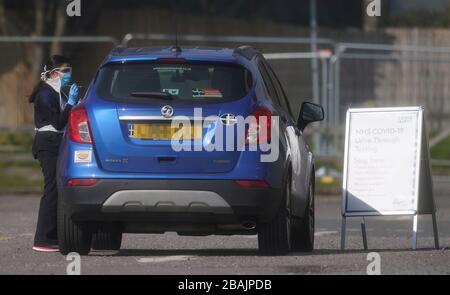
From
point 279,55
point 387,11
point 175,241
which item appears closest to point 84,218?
point 175,241

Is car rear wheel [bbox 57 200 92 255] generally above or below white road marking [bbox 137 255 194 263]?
above

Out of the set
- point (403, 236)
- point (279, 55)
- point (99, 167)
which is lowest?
point (403, 236)

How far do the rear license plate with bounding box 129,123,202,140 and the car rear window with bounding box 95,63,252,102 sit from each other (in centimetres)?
24

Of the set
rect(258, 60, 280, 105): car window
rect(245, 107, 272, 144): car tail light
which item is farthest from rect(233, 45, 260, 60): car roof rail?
rect(245, 107, 272, 144): car tail light

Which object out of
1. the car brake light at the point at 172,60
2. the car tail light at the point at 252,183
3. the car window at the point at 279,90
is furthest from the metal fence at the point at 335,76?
the car tail light at the point at 252,183

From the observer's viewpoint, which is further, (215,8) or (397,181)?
(215,8)

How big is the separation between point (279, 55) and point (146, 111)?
13.9 metres

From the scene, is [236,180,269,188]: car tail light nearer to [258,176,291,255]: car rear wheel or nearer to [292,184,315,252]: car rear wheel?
[258,176,291,255]: car rear wheel

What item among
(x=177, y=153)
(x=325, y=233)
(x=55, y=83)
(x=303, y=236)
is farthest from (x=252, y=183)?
(x=325, y=233)

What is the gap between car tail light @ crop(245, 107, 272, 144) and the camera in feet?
34.0

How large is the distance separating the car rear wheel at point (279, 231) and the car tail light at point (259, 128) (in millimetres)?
544

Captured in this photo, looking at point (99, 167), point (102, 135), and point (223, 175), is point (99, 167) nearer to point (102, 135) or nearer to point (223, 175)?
point (102, 135)

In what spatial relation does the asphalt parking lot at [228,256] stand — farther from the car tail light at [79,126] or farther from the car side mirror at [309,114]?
the car side mirror at [309,114]

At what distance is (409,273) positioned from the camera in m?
9.58
